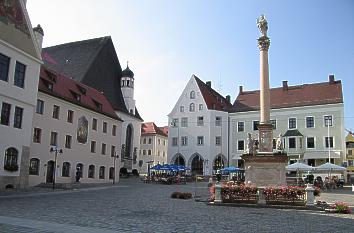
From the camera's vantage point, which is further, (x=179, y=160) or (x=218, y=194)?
(x=179, y=160)

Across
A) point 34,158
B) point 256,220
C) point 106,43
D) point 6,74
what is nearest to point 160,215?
point 256,220

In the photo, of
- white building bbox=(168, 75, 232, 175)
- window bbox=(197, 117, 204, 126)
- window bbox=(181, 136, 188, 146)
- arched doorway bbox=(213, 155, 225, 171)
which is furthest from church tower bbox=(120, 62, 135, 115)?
arched doorway bbox=(213, 155, 225, 171)

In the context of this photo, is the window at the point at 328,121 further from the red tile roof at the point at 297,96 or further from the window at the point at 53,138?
the window at the point at 53,138

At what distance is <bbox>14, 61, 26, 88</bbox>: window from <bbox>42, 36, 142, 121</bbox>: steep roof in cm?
2997

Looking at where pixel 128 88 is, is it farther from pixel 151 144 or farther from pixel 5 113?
pixel 5 113

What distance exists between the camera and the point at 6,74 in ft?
95.6

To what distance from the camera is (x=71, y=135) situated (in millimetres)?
40969

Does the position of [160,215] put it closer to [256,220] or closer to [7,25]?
[256,220]

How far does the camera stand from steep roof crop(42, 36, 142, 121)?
212 feet

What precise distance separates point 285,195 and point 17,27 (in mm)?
23981

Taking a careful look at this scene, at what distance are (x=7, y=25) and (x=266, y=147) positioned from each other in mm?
21460

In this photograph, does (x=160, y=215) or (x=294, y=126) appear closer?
(x=160, y=215)

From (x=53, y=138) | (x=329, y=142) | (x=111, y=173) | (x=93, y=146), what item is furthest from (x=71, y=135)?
(x=329, y=142)

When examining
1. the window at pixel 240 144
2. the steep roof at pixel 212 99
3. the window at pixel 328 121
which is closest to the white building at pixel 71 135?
the steep roof at pixel 212 99
